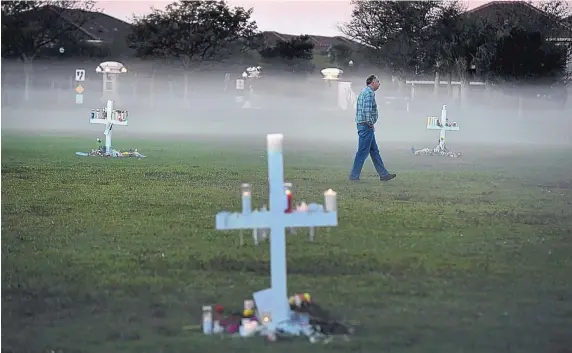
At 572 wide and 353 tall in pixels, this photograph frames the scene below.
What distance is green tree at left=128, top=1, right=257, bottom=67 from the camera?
364cm

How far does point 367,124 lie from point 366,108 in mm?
77

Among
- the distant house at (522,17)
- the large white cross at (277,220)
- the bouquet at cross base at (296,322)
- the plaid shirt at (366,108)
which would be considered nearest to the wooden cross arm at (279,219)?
the large white cross at (277,220)

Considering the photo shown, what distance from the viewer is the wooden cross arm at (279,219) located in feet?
8.94

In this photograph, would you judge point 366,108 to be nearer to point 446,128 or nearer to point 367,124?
point 367,124

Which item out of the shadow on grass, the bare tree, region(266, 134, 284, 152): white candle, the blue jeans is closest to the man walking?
the blue jeans

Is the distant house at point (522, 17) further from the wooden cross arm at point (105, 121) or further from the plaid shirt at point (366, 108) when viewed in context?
the wooden cross arm at point (105, 121)

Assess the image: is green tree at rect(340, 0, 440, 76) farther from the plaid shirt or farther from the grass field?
the grass field

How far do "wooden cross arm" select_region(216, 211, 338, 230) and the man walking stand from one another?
1157mm

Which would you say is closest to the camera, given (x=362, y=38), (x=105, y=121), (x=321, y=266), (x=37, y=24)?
(x=321, y=266)

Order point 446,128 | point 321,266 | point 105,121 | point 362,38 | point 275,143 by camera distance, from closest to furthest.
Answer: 1. point 275,143
2. point 321,266
3. point 362,38
4. point 105,121
5. point 446,128

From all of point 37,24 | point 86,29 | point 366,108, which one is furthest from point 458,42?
point 37,24

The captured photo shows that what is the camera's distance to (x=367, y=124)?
3896 millimetres

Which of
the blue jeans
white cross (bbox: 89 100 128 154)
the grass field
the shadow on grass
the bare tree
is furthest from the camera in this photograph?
white cross (bbox: 89 100 128 154)

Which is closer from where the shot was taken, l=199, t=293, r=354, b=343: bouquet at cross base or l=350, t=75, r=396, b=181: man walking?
l=199, t=293, r=354, b=343: bouquet at cross base
